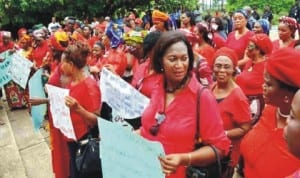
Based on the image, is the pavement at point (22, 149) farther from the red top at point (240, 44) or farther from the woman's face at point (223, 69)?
the red top at point (240, 44)

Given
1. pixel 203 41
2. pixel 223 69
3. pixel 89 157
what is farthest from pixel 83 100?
pixel 203 41

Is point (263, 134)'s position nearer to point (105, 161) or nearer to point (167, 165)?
point (167, 165)

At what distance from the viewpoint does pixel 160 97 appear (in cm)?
253

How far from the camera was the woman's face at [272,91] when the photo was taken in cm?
209

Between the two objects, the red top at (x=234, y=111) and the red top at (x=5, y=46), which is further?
the red top at (x=5, y=46)

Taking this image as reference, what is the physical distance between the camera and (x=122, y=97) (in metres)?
3.43

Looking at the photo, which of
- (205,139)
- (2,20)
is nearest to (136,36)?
(205,139)

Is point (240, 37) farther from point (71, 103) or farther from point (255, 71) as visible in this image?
point (71, 103)

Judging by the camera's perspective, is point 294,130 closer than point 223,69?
Yes

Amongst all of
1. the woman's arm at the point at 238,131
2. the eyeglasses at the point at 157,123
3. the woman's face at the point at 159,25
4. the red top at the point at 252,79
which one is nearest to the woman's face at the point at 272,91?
the eyeglasses at the point at 157,123

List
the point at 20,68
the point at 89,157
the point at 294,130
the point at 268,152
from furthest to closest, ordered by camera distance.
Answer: the point at 20,68 → the point at 89,157 → the point at 268,152 → the point at 294,130

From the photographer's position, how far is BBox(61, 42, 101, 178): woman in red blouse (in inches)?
140

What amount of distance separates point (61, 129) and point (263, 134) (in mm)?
2036

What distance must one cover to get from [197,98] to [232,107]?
0.96 metres
